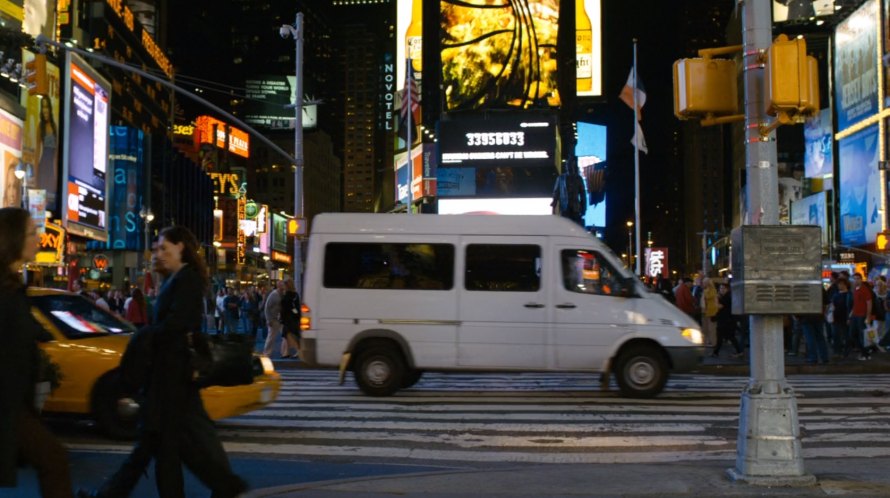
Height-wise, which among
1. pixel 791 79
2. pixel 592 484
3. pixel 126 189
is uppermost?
pixel 126 189

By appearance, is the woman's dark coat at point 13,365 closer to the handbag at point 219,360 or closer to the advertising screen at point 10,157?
the handbag at point 219,360

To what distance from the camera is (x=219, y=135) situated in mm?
116875

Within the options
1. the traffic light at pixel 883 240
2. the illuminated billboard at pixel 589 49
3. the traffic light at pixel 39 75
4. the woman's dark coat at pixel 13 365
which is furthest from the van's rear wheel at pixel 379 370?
the illuminated billboard at pixel 589 49

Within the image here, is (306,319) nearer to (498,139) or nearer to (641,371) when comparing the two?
(641,371)

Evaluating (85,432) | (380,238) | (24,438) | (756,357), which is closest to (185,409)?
(24,438)

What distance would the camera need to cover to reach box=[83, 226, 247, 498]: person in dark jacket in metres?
5.46

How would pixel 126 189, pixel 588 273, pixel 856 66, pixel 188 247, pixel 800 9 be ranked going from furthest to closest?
pixel 126 189
pixel 800 9
pixel 856 66
pixel 588 273
pixel 188 247

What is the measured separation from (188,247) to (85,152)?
6209cm

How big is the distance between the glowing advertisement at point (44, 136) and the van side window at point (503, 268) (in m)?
50.7

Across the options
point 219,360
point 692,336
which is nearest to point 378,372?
point 692,336

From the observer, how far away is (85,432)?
989 cm

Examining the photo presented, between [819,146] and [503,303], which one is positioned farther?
[819,146]

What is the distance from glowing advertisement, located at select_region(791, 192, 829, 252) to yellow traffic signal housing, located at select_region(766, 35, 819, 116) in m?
73.2

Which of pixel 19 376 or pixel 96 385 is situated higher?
pixel 19 376
